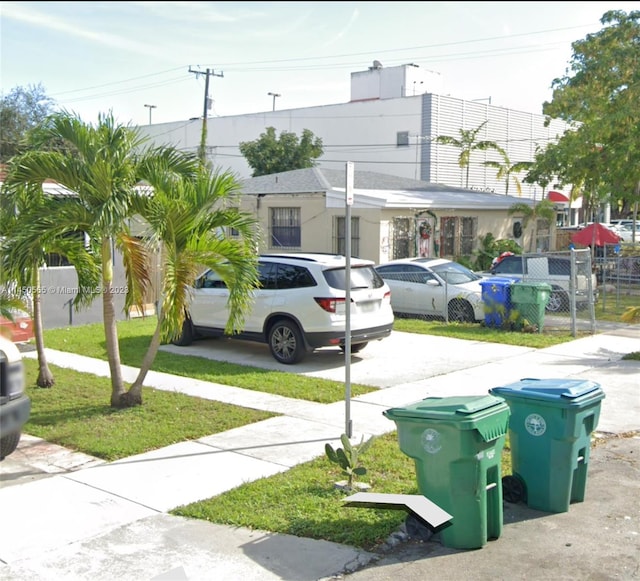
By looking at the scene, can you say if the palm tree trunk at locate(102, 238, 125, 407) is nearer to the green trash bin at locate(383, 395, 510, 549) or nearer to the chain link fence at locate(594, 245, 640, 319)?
the green trash bin at locate(383, 395, 510, 549)

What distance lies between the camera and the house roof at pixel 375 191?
73.7 ft

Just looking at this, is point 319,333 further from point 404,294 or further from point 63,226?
point 404,294

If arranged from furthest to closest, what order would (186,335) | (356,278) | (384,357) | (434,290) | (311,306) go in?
(434,290), (186,335), (384,357), (356,278), (311,306)

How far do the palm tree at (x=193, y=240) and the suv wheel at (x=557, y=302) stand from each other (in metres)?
10.1

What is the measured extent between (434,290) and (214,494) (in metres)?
11.1

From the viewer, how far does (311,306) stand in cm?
1152

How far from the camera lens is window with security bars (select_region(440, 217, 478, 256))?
82.2ft

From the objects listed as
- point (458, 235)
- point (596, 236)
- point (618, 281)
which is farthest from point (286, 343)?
point (596, 236)

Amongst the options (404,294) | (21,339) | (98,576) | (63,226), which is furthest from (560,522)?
(404,294)

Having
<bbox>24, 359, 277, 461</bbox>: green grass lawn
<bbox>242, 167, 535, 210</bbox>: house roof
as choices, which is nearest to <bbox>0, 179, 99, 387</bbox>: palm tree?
<bbox>24, 359, 277, 461</bbox>: green grass lawn

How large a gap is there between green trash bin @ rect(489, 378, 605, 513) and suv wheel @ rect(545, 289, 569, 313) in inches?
447

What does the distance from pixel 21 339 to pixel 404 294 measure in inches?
321

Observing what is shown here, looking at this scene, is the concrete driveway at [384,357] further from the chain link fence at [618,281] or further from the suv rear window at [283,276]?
the chain link fence at [618,281]

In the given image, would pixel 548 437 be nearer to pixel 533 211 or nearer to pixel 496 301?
pixel 496 301
